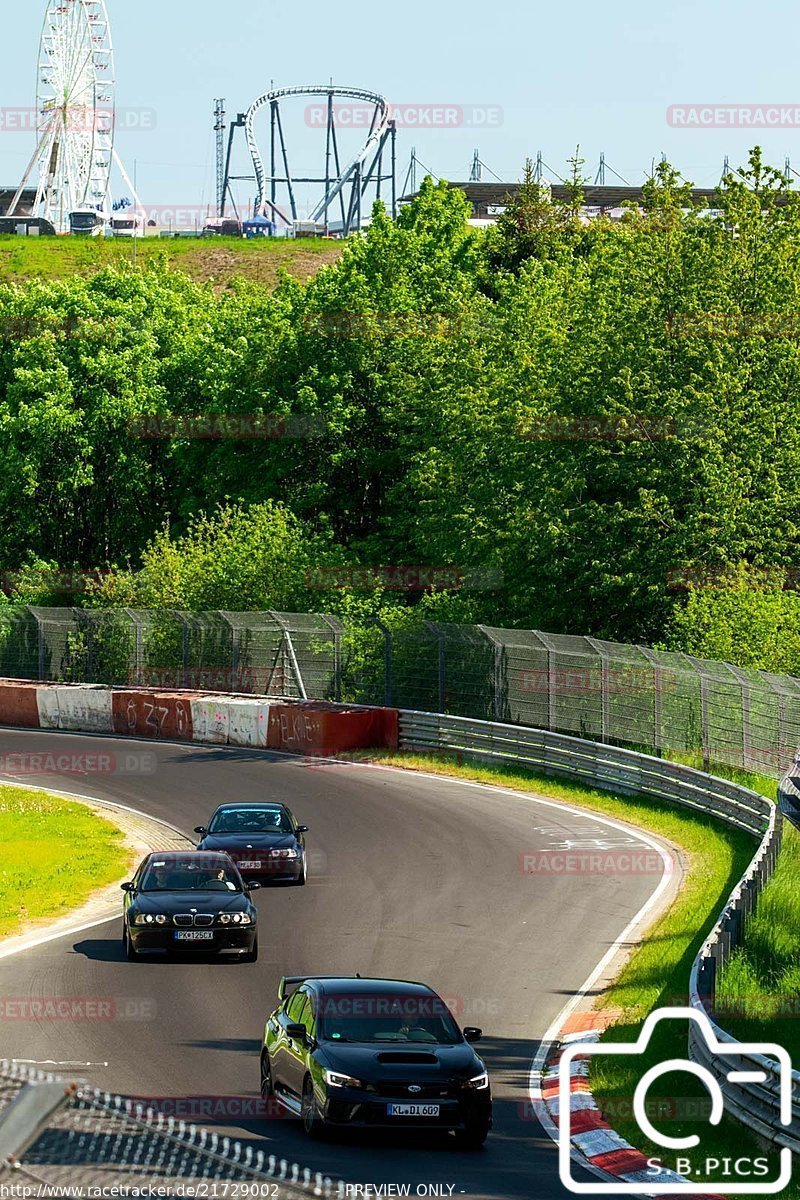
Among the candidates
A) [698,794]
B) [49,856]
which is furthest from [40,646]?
[698,794]

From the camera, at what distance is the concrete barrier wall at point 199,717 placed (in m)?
42.1

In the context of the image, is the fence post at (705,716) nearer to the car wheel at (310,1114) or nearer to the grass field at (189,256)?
the car wheel at (310,1114)

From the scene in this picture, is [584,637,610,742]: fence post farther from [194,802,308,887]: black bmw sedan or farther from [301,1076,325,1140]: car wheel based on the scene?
[301,1076,325,1140]: car wheel

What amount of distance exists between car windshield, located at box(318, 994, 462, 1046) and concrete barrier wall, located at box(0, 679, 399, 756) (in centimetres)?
2758

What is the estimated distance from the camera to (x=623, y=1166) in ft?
41.1

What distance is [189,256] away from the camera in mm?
144125

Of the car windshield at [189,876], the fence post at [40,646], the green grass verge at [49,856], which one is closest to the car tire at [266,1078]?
the car windshield at [189,876]

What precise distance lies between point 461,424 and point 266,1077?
3944 centimetres

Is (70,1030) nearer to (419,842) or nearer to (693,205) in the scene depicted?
(419,842)

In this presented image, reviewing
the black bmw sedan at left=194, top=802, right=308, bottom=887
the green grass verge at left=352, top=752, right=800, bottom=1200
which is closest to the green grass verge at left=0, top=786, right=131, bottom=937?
the black bmw sedan at left=194, top=802, right=308, bottom=887

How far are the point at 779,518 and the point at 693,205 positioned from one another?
11.8 meters

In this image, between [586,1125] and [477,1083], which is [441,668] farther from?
[477,1083]

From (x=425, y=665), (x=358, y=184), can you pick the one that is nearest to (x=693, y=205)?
(x=425, y=665)

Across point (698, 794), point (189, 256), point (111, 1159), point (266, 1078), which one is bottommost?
point (698, 794)
